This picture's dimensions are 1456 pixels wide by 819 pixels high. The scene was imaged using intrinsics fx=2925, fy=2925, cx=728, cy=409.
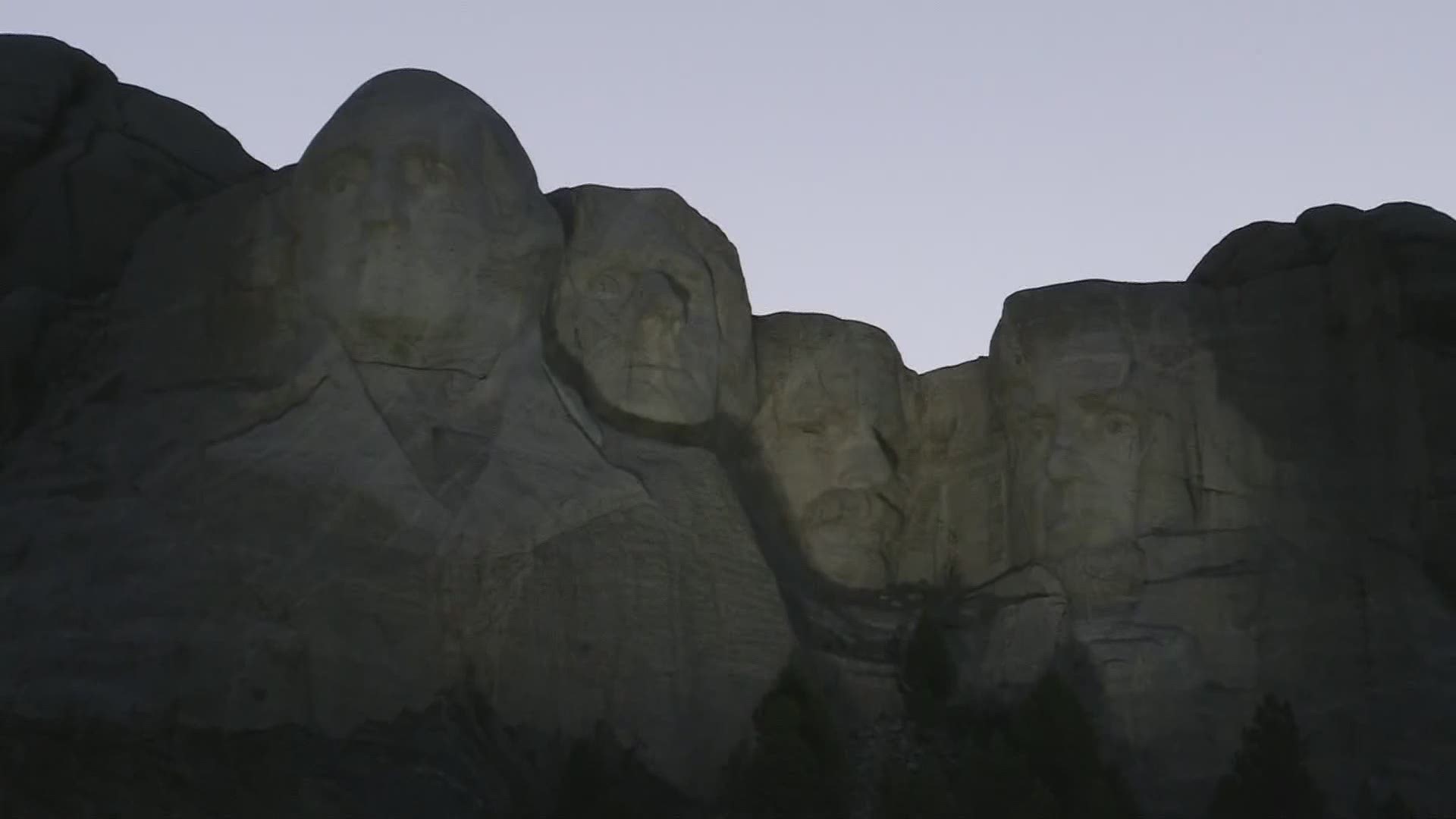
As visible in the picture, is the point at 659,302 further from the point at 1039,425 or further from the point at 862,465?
the point at 1039,425

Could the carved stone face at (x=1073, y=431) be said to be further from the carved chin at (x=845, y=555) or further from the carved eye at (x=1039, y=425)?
the carved chin at (x=845, y=555)

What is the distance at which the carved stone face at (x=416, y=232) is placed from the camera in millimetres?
21656

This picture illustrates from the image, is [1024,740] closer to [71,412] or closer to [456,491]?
[456,491]

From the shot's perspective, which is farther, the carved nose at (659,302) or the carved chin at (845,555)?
the carved chin at (845,555)

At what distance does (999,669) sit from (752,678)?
2245 millimetres

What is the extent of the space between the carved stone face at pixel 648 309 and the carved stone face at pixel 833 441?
1.60ft

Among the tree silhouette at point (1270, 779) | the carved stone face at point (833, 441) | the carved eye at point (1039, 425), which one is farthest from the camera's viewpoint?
the carved stone face at point (833, 441)

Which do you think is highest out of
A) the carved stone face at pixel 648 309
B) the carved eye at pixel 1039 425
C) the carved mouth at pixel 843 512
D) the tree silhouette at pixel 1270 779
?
the carved stone face at pixel 648 309

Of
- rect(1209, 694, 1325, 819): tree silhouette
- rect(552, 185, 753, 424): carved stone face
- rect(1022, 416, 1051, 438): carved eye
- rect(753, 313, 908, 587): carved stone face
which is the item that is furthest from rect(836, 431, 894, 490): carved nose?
rect(1209, 694, 1325, 819): tree silhouette

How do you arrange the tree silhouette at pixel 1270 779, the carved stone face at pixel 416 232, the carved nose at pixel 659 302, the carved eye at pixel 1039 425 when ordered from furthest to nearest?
the carved eye at pixel 1039 425 → the carved nose at pixel 659 302 → the carved stone face at pixel 416 232 → the tree silhouette at pixel 1270 779

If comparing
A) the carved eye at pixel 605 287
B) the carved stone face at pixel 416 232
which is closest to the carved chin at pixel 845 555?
the carved eye at pixel 605 287

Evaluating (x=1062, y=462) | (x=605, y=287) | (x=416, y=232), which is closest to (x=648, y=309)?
(x=605, y=287)

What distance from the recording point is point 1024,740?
71.5 ft

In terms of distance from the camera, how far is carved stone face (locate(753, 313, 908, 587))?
78.6 feet
